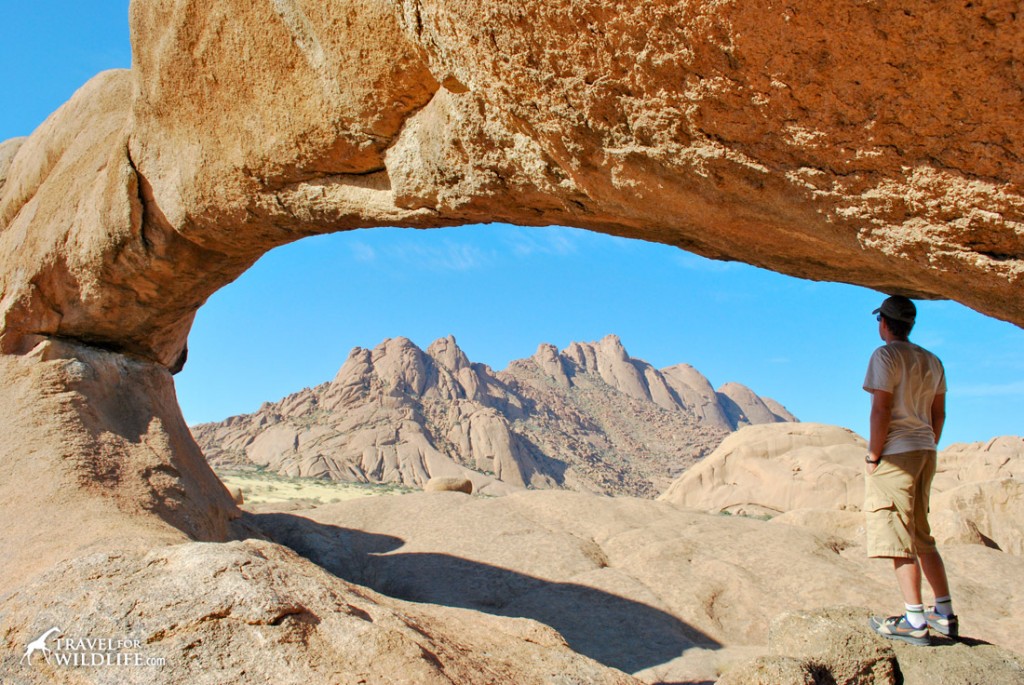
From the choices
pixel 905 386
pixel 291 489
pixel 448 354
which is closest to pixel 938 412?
pixel 905 386

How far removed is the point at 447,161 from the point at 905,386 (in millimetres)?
2982

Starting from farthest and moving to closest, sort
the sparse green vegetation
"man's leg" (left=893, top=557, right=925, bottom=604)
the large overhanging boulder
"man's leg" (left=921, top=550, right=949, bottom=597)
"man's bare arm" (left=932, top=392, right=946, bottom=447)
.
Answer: the sparse green vegetation, "man's bare arm" (left=932, top=392, right=946, bottom=447), "man's leg" (left=921, top=550, right=949, bottom=597), "man's leg" (left=893, top=557, right=925, bottom=604), the large overhanging boulder

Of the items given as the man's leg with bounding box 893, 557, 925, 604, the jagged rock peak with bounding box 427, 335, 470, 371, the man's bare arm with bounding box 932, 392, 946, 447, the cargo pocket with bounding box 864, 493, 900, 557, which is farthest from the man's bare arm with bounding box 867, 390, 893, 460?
the jagged rock peak with bounding box 427, 335, 470, 371

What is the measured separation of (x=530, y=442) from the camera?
5200cm

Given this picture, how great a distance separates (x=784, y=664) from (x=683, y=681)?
1.76 m

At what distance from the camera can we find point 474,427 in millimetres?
48250

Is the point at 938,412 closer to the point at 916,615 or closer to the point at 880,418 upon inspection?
the point at 880,418

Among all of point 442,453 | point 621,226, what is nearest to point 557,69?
point 621,226

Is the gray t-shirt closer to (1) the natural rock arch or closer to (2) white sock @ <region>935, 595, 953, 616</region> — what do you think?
(1) the natural rock arch

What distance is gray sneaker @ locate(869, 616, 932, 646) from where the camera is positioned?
12.5 ft

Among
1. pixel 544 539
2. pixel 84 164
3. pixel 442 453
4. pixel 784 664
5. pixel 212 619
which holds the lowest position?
pixel 212 619

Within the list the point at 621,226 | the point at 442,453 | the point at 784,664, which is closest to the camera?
the point at 784,664

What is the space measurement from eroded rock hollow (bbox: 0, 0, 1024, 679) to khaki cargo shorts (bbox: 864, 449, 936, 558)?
3.14ft

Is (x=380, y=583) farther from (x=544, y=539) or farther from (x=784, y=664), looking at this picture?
(x=784, y=664)
